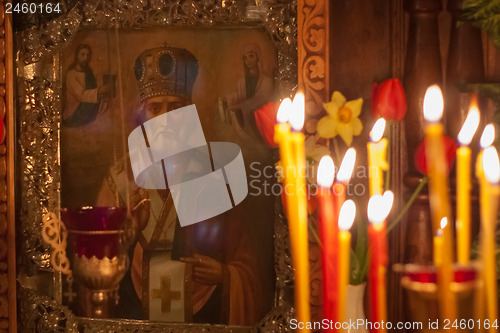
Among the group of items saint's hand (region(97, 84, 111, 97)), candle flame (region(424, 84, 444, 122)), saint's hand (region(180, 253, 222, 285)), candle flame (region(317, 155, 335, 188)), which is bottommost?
saint's hand (region(180, 253, 222, 285))

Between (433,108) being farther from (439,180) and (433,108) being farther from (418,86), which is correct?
(418,86)

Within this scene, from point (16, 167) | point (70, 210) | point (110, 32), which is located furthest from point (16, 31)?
point (70, 210)

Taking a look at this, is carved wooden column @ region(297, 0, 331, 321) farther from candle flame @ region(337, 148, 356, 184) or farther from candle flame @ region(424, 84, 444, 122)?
candle flame @ region(424, 84, 444, 122)

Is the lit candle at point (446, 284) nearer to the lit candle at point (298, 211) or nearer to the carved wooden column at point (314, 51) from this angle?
the lit candle at point (298, 211)

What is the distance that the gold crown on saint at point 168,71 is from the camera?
165cm

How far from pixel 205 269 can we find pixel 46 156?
1.88 feet

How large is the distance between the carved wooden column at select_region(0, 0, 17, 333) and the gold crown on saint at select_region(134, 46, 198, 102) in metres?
0.39

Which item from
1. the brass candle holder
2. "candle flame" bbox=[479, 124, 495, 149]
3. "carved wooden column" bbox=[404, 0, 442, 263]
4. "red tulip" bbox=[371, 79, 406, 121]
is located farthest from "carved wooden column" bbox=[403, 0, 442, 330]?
the brass candle holder

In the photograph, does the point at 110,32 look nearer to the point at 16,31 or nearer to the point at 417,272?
the point at 16,31

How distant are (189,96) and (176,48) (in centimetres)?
14

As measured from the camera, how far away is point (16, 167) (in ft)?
5.63

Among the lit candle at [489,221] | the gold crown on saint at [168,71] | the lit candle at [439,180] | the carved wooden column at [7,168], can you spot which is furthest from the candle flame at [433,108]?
the carved wooden column at [7,168]

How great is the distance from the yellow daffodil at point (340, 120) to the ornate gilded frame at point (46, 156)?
261mm

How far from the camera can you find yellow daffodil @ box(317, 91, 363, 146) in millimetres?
1526
